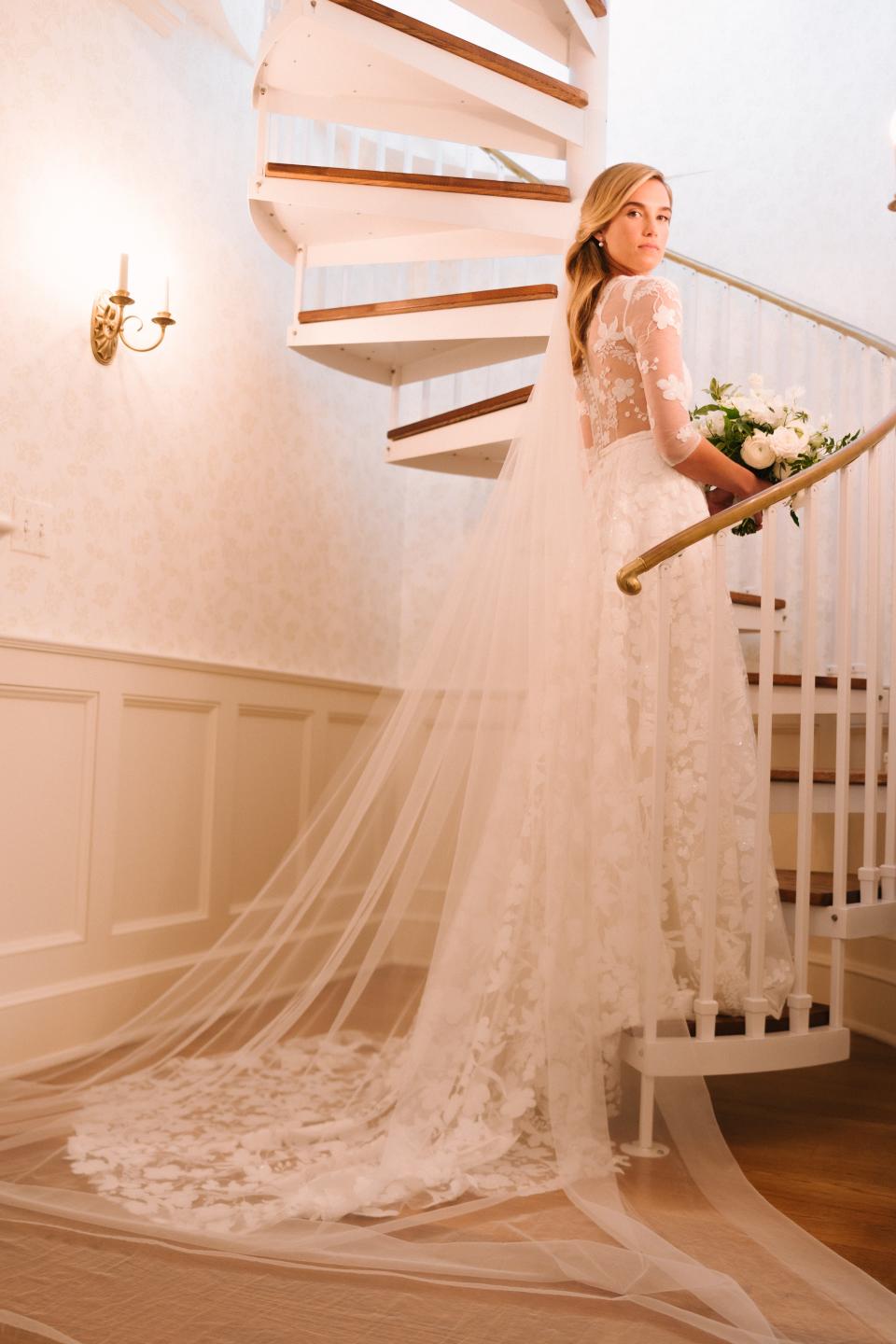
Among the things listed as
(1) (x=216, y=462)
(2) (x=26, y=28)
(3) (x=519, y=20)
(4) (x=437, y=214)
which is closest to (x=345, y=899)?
(1) (x=216, y=462)

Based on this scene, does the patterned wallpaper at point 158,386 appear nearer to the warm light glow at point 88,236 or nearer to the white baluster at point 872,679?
the warm light glow at point 88,236

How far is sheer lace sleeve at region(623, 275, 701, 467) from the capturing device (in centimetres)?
227

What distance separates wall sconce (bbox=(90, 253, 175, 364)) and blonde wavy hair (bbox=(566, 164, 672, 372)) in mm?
998

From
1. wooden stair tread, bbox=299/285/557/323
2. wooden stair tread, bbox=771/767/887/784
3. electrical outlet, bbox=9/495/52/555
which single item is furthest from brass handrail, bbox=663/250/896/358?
electrical outlet, bbox=9/495/52/555

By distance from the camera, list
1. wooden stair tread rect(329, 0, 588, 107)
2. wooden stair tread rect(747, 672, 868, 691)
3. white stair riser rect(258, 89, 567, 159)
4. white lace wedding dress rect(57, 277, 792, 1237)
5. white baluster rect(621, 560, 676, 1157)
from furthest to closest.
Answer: white stair riser rect(258, 89, 567, 159)
wooden stair tread rect(747, 672, 868, 691)
wooden stair tread rect(329, 0, 588, 107)
white baluster rect(621, 560, 676, 1157)
white lace wedding dress rect(57, 277, 792, 1237)

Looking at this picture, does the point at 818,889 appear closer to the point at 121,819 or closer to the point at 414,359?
the point at 121,819

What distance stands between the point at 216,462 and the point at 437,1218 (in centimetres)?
225

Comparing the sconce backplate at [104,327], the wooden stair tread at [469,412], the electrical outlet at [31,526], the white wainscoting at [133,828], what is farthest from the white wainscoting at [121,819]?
the wooden stair tread at [469,412]

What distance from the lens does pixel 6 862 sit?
8.45 ft

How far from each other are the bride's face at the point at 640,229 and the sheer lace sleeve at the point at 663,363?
0.45 ft

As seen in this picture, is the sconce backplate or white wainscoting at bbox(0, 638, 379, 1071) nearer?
white wainscoting at bbox(0, 638, 379, 1071)

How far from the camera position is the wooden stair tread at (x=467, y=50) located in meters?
2.76

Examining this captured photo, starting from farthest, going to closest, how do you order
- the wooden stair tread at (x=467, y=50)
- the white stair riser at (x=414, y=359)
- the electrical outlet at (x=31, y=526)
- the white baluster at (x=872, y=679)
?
1. the white stair riser at (x=414, y=359)
2. the wooden stair tread at (x=467, y=50)
3. the electrical outlet at (x=31, y=526)
4. the white baluster at (x=872, y=679)

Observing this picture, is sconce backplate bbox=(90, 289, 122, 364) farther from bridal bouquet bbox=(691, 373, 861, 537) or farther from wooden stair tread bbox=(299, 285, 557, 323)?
bridal bouquet bbox=(691, 373, 861, 537)
